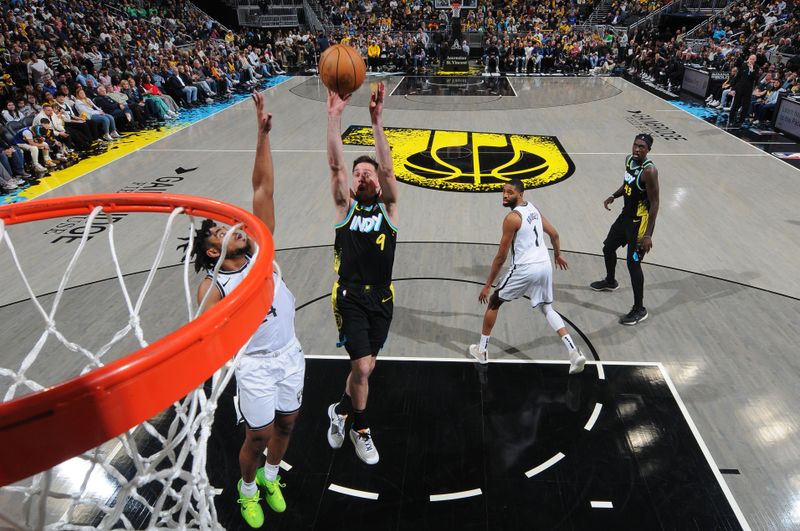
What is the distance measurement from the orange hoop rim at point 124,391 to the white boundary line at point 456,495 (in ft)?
6.14

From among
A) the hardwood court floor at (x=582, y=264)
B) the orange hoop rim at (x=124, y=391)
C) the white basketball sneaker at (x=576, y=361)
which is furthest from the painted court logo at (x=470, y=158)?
the orange hoop rim at (x=124, y=391)

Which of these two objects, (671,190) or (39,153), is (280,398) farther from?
(39,153)

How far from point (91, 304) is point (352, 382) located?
333 centimetres

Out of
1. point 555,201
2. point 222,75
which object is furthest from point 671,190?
point 222,75

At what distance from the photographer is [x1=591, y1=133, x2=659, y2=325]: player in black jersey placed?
4465 millimetres

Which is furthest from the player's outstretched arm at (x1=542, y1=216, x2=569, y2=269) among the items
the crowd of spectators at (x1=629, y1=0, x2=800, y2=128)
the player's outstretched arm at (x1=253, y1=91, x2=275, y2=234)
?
the crowd of spectators at (x1=629, y1=0, x2=800, y2=128)

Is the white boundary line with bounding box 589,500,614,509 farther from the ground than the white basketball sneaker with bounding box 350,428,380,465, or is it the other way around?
the white basketball sneaker with bounding box 350,428,380,465

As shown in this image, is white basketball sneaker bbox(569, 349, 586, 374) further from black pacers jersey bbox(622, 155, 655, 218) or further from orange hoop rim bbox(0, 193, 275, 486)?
orange hoop rim bbox(0, 193, 275, 486)

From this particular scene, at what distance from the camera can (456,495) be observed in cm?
317

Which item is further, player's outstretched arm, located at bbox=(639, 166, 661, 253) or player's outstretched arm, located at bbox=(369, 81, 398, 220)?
player's outstretched arm, located at bbox=(639, 166, 661, 253)

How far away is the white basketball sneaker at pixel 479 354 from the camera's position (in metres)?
4.29

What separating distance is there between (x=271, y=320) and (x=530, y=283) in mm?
2108

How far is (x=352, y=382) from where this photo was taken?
335 centimetres

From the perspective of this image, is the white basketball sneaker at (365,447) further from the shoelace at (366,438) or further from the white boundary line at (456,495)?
the white boundary line at (456,495)
